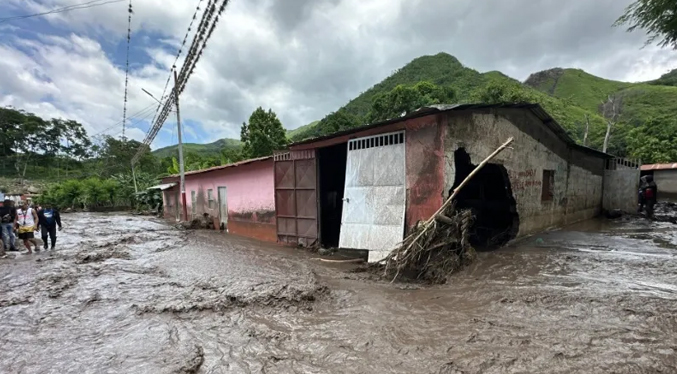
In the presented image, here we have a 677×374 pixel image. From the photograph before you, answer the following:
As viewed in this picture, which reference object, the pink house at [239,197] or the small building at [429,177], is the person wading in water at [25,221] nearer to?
the pink house at [239,197]

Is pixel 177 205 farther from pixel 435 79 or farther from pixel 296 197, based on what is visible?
pixel 435 79

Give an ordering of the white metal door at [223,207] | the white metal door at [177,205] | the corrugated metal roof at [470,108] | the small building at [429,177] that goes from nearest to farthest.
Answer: the corrugated metal roof at [470,108] < the small building at [429,177] < the white metal door at [223,207] < the white metal door at [177,205]

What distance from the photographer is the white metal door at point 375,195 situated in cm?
751

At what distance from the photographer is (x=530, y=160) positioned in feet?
30.9

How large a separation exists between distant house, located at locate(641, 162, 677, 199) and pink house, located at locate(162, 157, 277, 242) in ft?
68.9

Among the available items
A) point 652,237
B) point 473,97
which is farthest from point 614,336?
point 473,97

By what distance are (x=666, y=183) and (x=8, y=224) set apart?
30400 mm

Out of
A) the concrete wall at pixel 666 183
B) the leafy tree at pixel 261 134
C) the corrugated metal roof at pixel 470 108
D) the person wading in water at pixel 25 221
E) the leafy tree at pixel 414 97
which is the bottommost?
the person wading in water at pixel 25 221

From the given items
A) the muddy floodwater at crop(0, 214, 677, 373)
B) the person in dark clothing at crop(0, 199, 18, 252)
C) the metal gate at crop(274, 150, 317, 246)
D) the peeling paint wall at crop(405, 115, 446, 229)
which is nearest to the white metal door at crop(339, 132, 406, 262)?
the peeling paint wall at crop(405, 115, 446, 229)

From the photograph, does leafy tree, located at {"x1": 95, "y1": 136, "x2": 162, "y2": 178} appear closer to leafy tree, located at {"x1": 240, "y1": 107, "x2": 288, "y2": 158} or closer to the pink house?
leafy tree, located at {"x1": 240, "y1": 107, "x2": 288, "y2": 158}

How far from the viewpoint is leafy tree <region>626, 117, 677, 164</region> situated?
24.1m

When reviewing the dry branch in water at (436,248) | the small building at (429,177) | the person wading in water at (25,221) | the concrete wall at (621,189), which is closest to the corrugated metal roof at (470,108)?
the small building at (429,177)

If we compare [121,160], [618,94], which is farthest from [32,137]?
[618,94]

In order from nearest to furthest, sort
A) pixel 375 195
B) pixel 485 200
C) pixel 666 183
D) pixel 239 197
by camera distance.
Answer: pixel 375 195 → pixel 485 200 → pixel 239 197 → pixel 666 183
